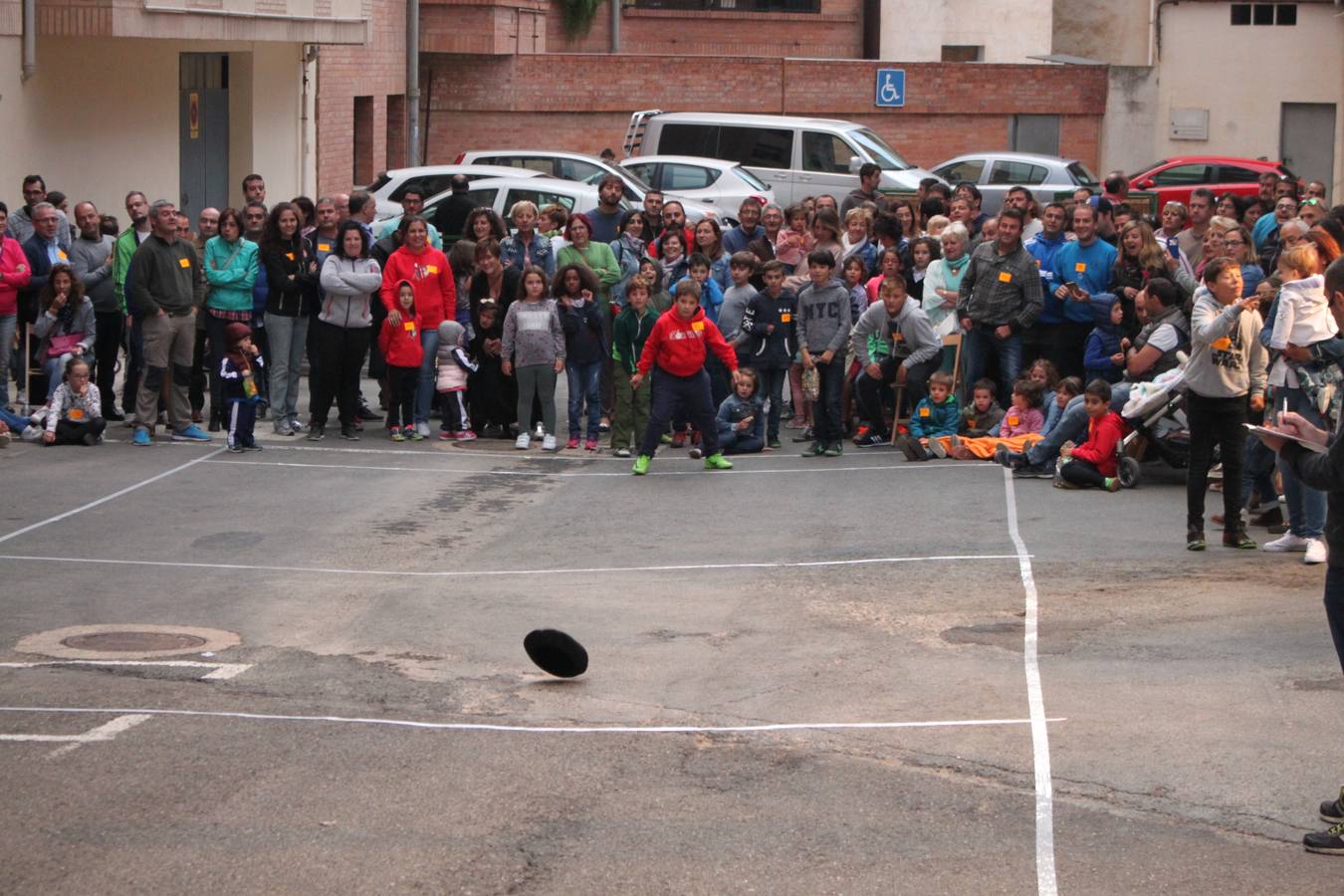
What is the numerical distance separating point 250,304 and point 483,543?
491 centimetres

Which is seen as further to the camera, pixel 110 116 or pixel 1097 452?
pixel 110 116

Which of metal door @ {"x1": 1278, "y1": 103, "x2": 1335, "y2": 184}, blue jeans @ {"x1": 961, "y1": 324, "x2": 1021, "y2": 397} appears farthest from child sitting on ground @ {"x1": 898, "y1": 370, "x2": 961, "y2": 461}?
metal door @ {"x1": 1278, "y1": 103, "x2": 1335, "y2": 184}

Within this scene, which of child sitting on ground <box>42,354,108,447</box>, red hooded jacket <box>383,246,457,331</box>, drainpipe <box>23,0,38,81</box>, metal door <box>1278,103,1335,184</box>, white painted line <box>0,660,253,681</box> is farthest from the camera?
metal door <box>1278,103,1335,184</box>

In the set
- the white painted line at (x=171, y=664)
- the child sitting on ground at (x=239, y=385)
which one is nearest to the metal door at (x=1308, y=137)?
the child sitting on ground at (x=239, y=385)

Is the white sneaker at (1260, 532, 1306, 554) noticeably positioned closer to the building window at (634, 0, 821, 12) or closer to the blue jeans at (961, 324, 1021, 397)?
the blue jeans at (961, 324, 1021, 397)

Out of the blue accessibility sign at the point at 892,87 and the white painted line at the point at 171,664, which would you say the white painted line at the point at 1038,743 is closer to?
the white painted line at the point at 171,664

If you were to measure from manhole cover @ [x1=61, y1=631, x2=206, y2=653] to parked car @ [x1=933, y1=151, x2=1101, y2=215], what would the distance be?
23.4 meters

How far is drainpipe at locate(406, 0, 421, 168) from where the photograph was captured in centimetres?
3547

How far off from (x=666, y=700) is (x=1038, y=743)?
1815mm

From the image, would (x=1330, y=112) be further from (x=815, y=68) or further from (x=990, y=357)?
(x=990, y=357)

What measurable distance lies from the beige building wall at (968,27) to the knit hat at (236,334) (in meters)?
34.2

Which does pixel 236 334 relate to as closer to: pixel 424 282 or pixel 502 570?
pixel 424 282

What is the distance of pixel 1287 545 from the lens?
38.7 feet

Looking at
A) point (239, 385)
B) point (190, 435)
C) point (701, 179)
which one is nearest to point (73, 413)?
point (190, 435)
